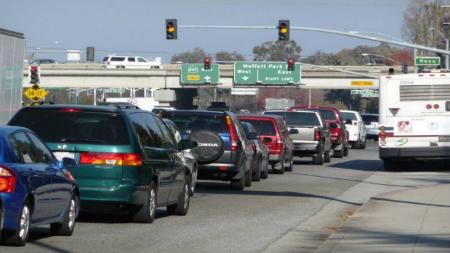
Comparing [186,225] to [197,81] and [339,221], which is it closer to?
[339,221]

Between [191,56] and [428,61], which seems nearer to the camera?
[428,61]

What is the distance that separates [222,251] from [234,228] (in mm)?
2599

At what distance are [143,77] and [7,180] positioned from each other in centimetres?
7259

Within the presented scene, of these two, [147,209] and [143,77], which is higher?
[143,77]

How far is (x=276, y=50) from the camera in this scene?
485 ft

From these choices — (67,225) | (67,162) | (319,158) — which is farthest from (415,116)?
(67,225)

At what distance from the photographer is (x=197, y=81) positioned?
266 ft

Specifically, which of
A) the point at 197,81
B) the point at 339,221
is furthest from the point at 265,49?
the point at 339,221

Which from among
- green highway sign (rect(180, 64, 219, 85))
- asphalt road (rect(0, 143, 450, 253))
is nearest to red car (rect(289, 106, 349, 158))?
asphalt road (rect(0, 143, 450, 253))

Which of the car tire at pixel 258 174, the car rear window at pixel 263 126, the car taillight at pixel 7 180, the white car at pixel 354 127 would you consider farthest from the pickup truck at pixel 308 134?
the car taillight at pixel 7 180

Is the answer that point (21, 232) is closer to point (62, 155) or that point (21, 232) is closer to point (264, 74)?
point (62, 155)

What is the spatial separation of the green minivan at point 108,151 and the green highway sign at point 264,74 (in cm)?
6628

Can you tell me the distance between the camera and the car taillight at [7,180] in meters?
11.2

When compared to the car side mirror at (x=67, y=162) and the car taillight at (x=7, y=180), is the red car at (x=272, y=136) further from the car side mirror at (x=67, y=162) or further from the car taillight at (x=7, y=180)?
the car taillight at (x=7, y=180)
